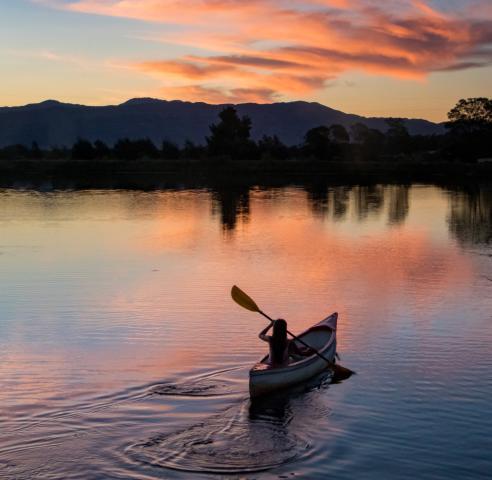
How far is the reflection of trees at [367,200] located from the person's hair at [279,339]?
116ft

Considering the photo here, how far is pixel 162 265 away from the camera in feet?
99.9

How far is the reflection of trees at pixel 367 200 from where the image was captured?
55.0 meters

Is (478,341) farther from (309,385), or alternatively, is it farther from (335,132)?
(335,132)

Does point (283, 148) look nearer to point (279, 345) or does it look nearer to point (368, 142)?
point (368, 142)

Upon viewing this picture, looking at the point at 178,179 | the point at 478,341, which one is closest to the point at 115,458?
the point at 478,341

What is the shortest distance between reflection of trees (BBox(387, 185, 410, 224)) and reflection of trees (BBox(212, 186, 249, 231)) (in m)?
9.49

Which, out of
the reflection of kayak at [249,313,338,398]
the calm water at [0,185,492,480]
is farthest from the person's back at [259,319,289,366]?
the calm water at [0,185,492,480]

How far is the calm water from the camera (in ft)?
40.9

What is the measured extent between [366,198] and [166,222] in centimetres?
2530

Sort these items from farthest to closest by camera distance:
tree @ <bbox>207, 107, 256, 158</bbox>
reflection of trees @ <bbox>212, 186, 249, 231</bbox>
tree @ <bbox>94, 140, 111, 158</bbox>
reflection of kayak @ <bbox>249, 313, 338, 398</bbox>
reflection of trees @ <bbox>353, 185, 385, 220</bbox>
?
tree @ <bbox>207, 107, 256, 158</bbox> < tree @ <bbox>94, 140, 111, 158</bbox> < reflection of trees @ <bbox>353, 185, 385, 220</bbox> < reflection of trees @ <bbox>212, 186, 249, 231</bbox> < reflection of kayak @ <bbox>249, 313, 338, 398</bbox>

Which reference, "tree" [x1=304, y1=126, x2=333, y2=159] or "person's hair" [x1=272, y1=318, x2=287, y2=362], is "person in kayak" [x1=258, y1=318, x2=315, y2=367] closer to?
"person's hair" [x1=272, y1=318, x2=287, y2=362]

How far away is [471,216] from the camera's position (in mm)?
51625

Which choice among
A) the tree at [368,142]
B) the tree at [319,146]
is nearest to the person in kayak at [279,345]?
the tree at [319,146]

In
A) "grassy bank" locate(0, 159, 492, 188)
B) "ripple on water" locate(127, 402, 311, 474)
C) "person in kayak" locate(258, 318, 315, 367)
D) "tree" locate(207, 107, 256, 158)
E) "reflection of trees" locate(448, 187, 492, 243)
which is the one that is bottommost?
"ripple on water" locate(127, 402, 311, 474)
